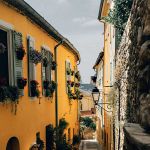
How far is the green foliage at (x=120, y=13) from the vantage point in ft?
37.0

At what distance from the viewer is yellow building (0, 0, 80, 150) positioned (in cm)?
807

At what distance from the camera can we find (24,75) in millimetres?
9453

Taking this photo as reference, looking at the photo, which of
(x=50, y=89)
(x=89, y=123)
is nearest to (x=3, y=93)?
(x=50, y=89)

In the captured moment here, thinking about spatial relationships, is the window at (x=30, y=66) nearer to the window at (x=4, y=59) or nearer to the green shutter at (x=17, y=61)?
the green shutter at (x=17, y=61)

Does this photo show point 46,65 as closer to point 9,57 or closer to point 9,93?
point 9,57

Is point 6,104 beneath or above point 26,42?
beneath

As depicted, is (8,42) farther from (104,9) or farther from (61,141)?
(104,9)

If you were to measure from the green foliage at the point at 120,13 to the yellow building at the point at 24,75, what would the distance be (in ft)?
7.35

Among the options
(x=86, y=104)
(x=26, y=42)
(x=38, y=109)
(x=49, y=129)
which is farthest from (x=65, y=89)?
(x=86, y=104)

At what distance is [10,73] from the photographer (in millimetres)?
8312

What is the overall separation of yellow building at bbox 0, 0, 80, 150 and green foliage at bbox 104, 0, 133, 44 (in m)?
2.24

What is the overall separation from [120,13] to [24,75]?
159 inches

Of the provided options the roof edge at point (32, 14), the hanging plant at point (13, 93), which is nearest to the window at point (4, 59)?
the hanging plant at point (13, 93)

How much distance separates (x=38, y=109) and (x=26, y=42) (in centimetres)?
237
